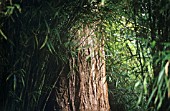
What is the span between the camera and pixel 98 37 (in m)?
2.38

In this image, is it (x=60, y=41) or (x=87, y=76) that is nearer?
(x=60, y=41)

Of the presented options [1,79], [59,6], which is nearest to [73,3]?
[59,6]

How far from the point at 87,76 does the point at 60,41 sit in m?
0.52

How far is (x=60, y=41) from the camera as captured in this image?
1989 millimetres

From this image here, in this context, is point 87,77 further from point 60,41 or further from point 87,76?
point 60,41

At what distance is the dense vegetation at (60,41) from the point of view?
5.61ft

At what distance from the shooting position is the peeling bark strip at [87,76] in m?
2.41

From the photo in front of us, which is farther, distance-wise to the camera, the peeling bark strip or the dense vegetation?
the peeling bark strip

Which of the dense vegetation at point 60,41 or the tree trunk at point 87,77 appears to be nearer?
the dense vegetation at point 60,41

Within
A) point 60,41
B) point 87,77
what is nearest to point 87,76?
point 87,77

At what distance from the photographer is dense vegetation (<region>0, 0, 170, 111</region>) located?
1709 millimetres

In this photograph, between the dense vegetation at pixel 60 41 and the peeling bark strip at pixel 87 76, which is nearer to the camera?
the dense vegetation at pixel 60 41

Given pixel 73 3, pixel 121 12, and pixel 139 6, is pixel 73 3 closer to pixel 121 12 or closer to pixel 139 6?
pixel 121 12

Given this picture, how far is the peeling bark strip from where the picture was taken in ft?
7.91
